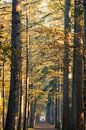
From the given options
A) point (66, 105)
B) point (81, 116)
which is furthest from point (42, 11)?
point (81, 116)

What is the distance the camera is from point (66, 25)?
28.1 m

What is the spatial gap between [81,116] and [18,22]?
524 centimetres

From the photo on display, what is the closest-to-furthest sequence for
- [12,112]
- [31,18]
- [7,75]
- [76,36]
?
1. [12,112]
2. [76,36]
3. [31,18]
4. [7,75]


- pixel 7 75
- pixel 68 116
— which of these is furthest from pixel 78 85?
pixel 7 75

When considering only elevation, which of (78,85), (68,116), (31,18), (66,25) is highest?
(31,18)

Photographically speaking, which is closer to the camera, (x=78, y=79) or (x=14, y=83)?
(x=14, y=83)

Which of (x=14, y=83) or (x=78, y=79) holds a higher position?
(x=78, y=79)

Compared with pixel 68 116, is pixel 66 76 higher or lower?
higher

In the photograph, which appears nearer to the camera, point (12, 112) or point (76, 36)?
point (12, 112)

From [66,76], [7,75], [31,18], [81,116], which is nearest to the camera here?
[81,116]

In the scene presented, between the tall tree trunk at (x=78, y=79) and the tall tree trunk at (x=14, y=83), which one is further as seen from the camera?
the tall tree trunk at (x=78, y=79)

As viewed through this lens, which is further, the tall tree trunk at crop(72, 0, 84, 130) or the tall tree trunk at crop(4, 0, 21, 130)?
the tall tree trunk at crop(72, 0, 84, 130)

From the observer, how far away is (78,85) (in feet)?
60.8

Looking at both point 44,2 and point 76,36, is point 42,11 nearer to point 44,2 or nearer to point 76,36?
point 44,2
